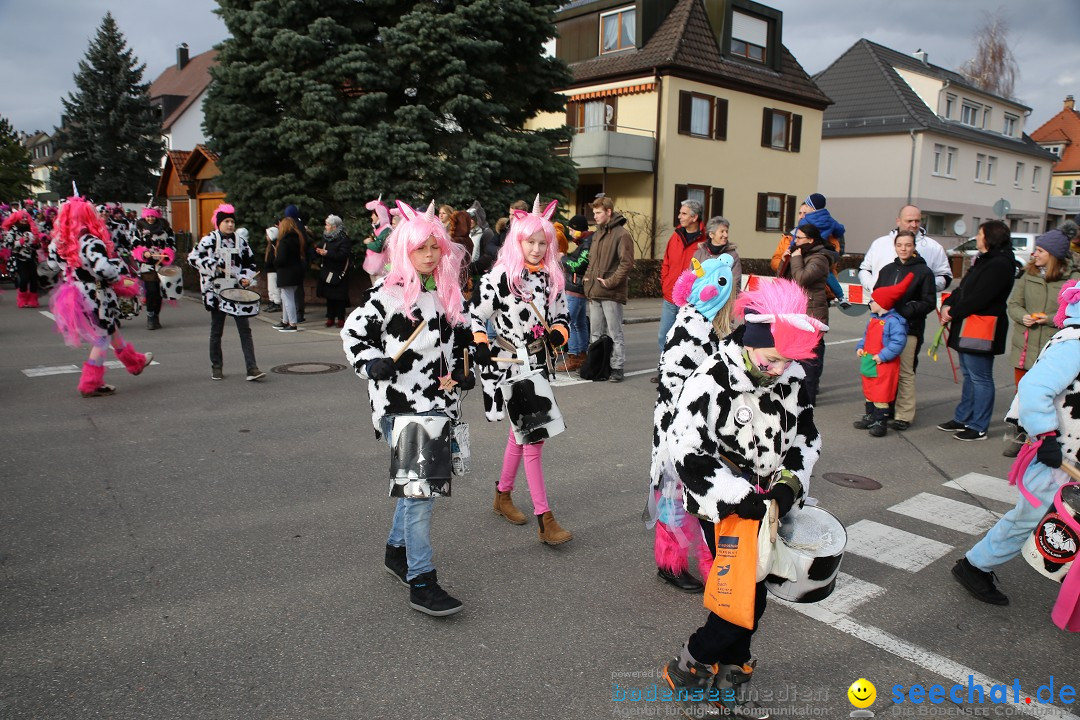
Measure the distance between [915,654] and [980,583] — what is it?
2.70ft

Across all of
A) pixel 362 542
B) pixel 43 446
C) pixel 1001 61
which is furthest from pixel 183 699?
pixel 1001 61

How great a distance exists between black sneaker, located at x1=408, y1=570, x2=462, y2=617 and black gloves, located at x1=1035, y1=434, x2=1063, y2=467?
2756mm

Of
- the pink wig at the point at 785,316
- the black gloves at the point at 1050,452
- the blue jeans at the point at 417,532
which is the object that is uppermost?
the pink wig at the point at 785,316

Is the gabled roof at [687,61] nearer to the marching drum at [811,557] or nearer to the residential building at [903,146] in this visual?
the residential building at [903,146]

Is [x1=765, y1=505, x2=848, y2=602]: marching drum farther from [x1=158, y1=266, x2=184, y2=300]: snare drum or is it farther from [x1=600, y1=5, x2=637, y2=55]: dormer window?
[x1=600, y1=5, x2=637, y2=55]: dormer window

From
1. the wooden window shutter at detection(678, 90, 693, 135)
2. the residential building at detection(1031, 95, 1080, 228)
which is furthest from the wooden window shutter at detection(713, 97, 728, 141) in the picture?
the residential building at detection(1031, 95, 1080, 228)

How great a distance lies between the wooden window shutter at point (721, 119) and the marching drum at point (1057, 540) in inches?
945

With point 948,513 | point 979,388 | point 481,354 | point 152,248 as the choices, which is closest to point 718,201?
point 152,248

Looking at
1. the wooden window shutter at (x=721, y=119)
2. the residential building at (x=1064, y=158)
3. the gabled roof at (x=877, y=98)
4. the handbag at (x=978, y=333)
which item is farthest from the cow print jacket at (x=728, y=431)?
the residential building at (x=1064, y=158)

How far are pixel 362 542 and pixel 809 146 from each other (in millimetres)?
29247

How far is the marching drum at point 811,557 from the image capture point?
102 inches

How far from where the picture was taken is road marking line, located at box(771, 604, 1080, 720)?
9.91ft

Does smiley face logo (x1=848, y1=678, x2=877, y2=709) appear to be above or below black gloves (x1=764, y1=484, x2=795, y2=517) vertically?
below

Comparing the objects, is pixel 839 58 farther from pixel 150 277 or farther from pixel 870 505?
pixel 870 505
